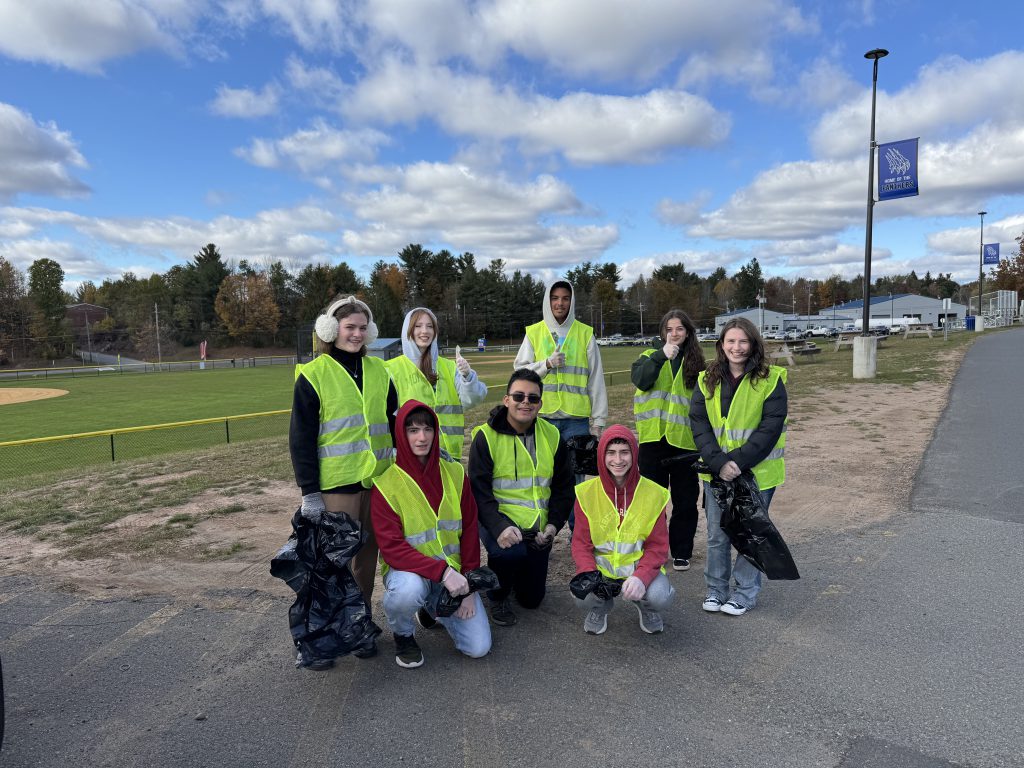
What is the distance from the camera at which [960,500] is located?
5.99 metres

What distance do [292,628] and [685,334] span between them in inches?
122

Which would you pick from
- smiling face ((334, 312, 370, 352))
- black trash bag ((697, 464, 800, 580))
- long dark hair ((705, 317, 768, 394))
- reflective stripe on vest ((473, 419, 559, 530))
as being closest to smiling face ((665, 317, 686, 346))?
long dark hair ((705, 317, 768, 394))

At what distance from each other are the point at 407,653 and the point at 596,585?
1.05 m

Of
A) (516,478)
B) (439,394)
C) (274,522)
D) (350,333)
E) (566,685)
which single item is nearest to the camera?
(566,685)

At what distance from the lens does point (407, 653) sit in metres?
3.34

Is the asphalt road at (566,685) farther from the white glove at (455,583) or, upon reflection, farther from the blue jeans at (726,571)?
the white glove at (455,583)

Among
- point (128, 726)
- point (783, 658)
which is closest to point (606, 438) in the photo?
point (783, 658)

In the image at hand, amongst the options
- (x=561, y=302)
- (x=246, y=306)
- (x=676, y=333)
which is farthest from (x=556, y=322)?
(x=246, y=306)

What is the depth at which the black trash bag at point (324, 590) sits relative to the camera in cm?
325

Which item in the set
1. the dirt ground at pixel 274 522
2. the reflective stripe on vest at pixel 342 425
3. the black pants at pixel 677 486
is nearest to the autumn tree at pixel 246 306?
the dirt ground at pixel 274 522

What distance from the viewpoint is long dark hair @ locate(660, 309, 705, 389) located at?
179 inches

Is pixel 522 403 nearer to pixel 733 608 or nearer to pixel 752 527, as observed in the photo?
pixel 752 527

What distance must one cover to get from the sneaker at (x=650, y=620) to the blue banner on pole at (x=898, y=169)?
17.0 meters

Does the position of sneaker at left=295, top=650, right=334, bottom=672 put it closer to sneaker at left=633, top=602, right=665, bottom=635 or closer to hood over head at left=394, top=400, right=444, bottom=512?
hood over head at left=394, top=400, right=444, bottom=512
